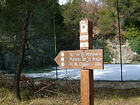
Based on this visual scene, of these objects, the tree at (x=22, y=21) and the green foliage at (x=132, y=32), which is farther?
the green foliage at (x=132, y=32)

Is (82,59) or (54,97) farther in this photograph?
(54,97)

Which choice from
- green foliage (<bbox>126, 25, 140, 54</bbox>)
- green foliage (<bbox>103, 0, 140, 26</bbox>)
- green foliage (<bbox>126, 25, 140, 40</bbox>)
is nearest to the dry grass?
green foliage (<bbox>126, 25, 140, 54</bbox>)

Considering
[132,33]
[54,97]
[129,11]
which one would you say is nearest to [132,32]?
[132,33]

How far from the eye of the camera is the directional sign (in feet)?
6.56

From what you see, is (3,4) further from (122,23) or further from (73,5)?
(122,23)

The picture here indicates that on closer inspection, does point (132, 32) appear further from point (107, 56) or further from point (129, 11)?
point (107, 56)

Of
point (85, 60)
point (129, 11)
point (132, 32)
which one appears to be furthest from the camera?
point (129, 11)

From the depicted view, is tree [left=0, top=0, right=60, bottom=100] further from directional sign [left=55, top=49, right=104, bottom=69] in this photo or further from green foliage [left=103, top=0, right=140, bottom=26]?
green foliage [left=103, top=0, right=140, bottom=26]

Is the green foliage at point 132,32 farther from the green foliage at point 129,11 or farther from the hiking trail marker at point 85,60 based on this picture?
the hiking trail marker at point 85,60

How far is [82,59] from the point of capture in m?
2.12

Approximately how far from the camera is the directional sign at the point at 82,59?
1998 mm

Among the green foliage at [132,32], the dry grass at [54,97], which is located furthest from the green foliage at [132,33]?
the dry grass at [54,97]

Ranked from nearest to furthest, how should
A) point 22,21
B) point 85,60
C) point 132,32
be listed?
point 85,60, point 22,21, point 132,32

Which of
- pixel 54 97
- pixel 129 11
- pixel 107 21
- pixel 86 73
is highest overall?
pixel 129 11
